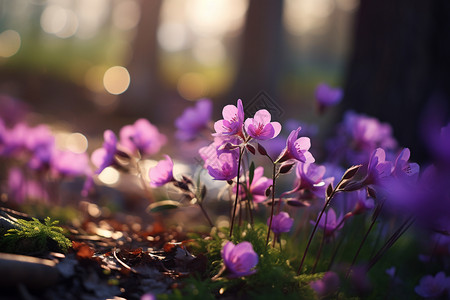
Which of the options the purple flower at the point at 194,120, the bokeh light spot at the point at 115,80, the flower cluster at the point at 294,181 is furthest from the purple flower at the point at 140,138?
the bokeh light spot at the point at 115,80

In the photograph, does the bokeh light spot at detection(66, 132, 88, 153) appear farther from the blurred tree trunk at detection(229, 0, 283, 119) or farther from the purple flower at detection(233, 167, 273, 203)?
the purple flower at detection(233, 167, 273, 203)

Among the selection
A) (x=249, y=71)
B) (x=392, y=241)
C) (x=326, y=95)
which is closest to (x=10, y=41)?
(x=249, y=71)

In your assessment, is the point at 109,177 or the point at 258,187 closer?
the point at 258,187

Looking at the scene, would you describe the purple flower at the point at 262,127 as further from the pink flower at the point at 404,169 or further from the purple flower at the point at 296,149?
the pink flower at the point at 404,169

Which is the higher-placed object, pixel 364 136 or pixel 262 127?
pixel 262 127

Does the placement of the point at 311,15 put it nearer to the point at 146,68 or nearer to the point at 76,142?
the point at 146,68

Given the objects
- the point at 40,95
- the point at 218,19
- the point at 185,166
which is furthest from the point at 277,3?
the point at 218,19

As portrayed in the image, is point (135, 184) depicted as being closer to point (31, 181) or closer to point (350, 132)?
point (31, 181)
